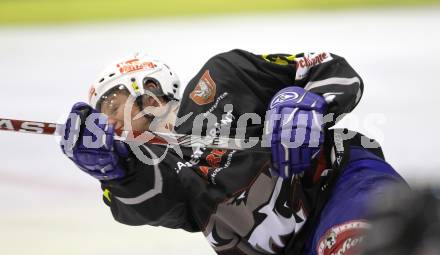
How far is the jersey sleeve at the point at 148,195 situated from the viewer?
76.5 inches

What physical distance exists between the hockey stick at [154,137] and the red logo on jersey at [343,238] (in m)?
0.30

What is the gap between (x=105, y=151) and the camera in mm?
1778

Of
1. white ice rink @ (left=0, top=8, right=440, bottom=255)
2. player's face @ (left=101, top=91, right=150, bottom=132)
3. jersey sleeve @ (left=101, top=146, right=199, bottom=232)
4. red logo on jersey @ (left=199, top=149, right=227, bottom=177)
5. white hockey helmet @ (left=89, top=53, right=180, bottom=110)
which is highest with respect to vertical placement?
white hockey helmet @ (left=89, top=53, right=180, bottom=110)

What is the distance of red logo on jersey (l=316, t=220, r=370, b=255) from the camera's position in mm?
1782

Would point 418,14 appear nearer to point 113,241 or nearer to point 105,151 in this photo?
point 113,241

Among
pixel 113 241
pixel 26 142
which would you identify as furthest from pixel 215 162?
pixel 26 142

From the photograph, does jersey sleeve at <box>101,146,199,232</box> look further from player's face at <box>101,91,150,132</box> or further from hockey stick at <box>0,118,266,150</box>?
player's face at <box>101,91,150,132</box>

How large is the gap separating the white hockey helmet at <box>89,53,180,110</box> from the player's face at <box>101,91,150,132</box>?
0.08 ft

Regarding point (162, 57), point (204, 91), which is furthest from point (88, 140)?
point (162, 57)

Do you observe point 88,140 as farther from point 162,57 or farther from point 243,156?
point 162,57

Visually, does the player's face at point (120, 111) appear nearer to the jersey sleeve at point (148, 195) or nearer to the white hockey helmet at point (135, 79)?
the white hockey helmet at point (135, 79)

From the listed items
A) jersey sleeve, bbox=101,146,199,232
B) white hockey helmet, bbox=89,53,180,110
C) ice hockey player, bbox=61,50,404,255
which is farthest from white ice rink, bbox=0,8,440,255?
white hockey helmet, bbox=89,53,180,110

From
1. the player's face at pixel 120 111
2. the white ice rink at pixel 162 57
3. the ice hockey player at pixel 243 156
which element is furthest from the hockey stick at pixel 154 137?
the white ice rink at pixel 162 57

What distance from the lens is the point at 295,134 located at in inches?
72.5
